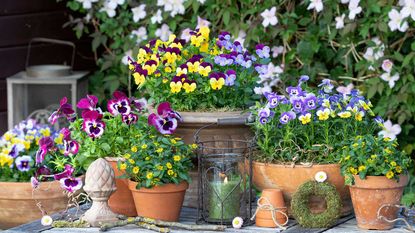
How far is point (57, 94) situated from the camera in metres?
4.57

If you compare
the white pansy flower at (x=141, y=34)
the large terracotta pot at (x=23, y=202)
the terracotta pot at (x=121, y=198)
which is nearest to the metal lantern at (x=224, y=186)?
the terracotta pot at (x=121, y=198)

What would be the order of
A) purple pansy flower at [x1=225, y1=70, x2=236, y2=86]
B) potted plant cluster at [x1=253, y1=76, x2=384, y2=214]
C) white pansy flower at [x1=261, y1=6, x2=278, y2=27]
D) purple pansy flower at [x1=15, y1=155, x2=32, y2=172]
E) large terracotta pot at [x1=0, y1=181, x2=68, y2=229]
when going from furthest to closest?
1. white pansy flower at [x1=261, y1=6, x2=278, y2=27]
2. purple pansy flower at [x1=15, y1=155, x2=32, y2=172]
3. large terracotta pot at [x1=0, y1=181, x2=68, y2=229]
4. purple pansy flower at [x1=225, y1=70, x2=236, y2=86]
5. potted plant cluster at [x1=253, y1=76, x2=384, y2=214]

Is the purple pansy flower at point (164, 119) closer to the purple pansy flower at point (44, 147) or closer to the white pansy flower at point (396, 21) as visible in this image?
the purple pansy flower at point (44, 147)

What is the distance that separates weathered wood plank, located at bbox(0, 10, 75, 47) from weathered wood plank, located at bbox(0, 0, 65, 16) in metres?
0.02

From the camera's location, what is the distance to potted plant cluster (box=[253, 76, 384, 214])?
246cm

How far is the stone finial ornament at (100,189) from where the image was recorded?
7.93 feet

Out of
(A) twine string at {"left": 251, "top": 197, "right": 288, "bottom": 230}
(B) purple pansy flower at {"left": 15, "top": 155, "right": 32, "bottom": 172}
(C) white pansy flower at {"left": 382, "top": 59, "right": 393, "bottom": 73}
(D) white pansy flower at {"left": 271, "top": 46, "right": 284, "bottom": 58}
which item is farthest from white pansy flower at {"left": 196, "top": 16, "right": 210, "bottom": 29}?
(A) twine string at {"left": 251, "top": 197, "right": 288, "bottom": 230}

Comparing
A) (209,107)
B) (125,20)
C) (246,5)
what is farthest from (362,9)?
(209,107)

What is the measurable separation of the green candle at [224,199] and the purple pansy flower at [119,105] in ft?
1.14

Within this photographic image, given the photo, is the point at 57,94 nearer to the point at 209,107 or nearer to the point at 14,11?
the point at 14,11

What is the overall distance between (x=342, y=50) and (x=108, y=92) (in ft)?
4.51

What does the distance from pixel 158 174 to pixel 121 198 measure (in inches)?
Answer: 9.2

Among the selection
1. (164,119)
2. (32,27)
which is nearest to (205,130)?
(164,119)

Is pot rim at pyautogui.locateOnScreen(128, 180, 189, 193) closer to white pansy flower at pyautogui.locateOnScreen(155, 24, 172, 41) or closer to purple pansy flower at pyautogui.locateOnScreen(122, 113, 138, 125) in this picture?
purple pansy flower at pyautogui.locateOnScreen(122, 113, 138, 125)
